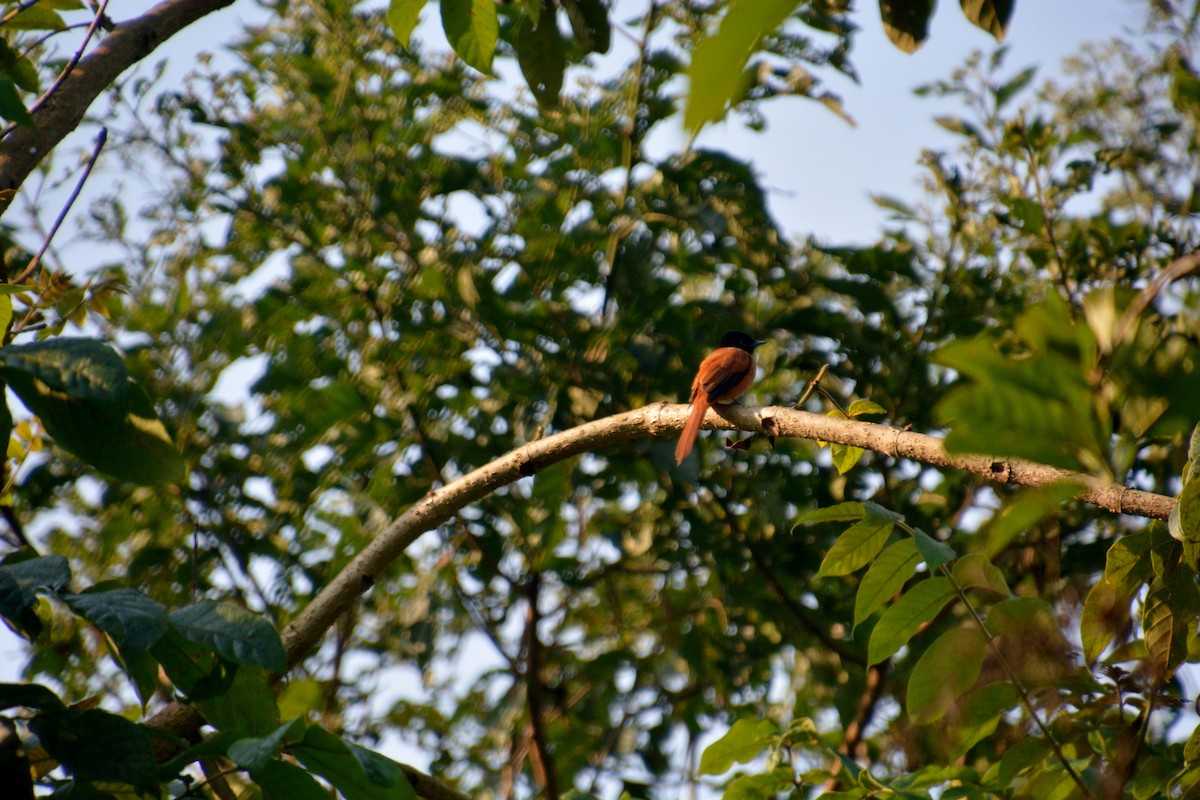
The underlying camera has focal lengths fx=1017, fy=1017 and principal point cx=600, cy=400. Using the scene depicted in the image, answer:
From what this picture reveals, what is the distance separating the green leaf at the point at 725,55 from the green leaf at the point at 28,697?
161cm

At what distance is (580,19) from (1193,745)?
86.0 inches

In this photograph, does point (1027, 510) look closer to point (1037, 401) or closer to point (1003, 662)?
point (1037, 401)

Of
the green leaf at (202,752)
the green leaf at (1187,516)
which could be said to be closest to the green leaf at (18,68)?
the green leaf at (202,752)

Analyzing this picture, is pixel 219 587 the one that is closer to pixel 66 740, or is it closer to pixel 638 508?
pixel 638 508

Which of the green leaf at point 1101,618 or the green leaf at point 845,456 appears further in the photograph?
the green leaf at point 845,456

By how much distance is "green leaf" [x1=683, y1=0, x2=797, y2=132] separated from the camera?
2.60 feet

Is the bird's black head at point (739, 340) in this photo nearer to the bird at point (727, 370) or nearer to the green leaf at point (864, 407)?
the bird at point (727, 370)

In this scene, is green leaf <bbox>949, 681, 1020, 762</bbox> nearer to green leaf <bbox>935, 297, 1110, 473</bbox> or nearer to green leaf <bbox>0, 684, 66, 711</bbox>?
green leaf <bbox>935, 297, 1110, 473</bbox>

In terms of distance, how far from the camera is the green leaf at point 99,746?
66.8 inches

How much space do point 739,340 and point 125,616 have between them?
11.7 ft

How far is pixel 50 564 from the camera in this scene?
5.88ft

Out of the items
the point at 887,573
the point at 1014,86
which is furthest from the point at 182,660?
the point at 1014,86

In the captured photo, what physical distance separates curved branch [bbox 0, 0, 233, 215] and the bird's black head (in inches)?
102

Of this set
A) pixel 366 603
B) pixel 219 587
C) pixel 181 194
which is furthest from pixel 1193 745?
pixel 181 194
